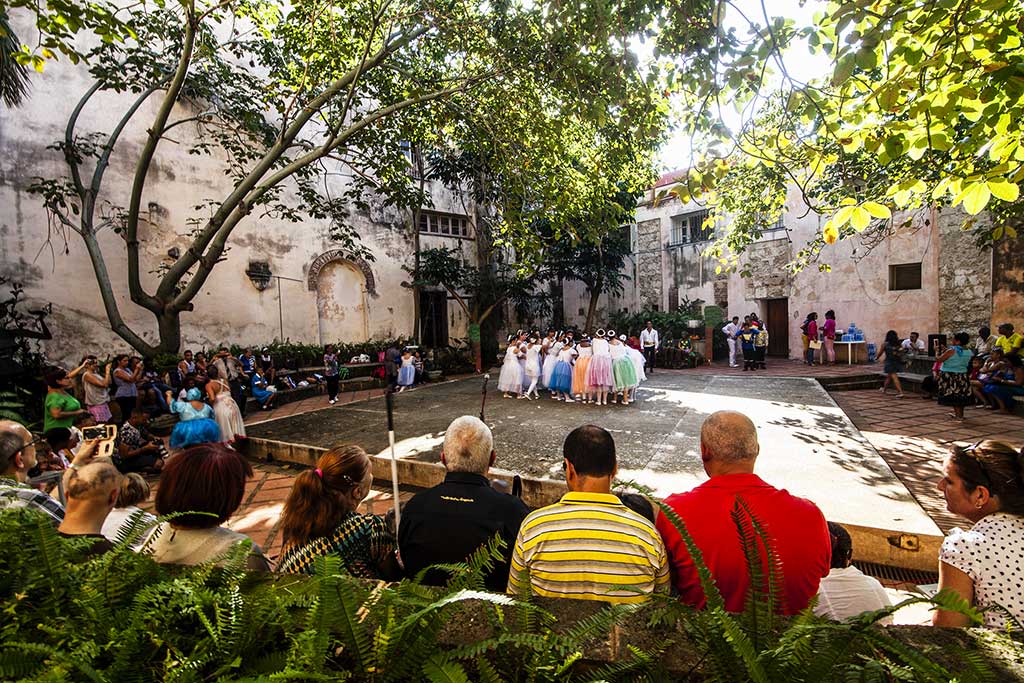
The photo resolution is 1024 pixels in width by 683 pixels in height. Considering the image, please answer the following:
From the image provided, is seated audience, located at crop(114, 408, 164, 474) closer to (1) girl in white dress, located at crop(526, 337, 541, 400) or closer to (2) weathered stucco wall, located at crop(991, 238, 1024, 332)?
(1) girl in white dress, located at crop(526, 337, 541, 400)

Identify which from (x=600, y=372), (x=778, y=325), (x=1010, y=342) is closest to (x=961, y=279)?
(x=778, y=325)

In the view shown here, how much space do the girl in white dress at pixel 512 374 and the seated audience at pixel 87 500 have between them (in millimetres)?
9163

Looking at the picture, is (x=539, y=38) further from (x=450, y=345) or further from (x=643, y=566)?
(x=450, y=345)

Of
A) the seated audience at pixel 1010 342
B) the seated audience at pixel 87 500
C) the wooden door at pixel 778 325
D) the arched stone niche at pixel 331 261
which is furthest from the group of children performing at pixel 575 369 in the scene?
the wooden door at pixel 778 325

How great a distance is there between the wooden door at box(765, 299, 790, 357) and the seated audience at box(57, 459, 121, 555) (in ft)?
63.3

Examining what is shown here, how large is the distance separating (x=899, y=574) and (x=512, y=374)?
8329mm

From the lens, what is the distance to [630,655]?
1062mm

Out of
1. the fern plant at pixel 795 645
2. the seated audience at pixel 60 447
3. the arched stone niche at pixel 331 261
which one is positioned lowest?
the seated audience at pixel 60 447

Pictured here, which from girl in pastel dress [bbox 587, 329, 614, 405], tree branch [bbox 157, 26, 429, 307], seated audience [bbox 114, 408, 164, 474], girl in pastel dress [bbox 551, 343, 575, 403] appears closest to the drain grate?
girl in pastel dress [bbox 587, 329, 614, 405]

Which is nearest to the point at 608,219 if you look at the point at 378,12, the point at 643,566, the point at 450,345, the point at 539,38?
the point at 539,38

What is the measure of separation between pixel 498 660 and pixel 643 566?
801 millimetres

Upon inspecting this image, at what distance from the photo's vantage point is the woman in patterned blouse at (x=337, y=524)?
219cm

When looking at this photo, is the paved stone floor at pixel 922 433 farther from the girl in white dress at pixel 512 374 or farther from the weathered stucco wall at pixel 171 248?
the weathered stucco wall at pixel 171 248

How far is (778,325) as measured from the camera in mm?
18141
